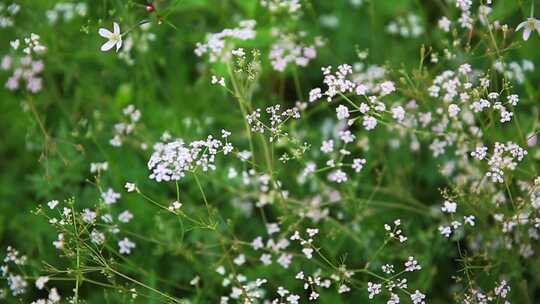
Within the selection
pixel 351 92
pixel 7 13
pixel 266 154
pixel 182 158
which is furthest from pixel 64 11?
pixel 351 92

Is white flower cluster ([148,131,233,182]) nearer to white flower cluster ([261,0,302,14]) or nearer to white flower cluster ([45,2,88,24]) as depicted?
white flower cluster ([261,0,302,14])

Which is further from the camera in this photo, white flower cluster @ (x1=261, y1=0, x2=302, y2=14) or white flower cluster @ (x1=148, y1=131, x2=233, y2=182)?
white flower cluster @ (x1=261, y1=0, x2=302, y2=14)

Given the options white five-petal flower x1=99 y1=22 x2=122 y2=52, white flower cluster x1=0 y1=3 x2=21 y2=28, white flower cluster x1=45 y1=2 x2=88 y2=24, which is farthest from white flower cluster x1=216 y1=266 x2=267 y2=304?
white flower cluster x1=45 y1=2 x2=88 y2=24

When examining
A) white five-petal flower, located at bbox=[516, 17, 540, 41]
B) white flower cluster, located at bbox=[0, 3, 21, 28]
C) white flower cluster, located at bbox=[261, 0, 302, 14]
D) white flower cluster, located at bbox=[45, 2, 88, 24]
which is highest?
white flower cluster, located at bbox=[45, 2, 88, 24]

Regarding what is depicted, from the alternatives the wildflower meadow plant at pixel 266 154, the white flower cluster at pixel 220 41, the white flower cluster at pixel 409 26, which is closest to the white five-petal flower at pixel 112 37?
the wildflower meadow plant at pixel 266 154

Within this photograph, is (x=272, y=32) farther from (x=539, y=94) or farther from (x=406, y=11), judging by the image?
(x=539, y=94)

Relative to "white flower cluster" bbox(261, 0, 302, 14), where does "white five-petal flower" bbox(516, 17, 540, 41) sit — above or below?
below

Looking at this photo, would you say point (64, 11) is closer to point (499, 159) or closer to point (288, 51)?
point (288, 51)

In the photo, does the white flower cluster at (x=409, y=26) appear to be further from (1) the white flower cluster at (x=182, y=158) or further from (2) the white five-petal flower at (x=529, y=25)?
(1) the white flower cluster at (x=182, y=158)
